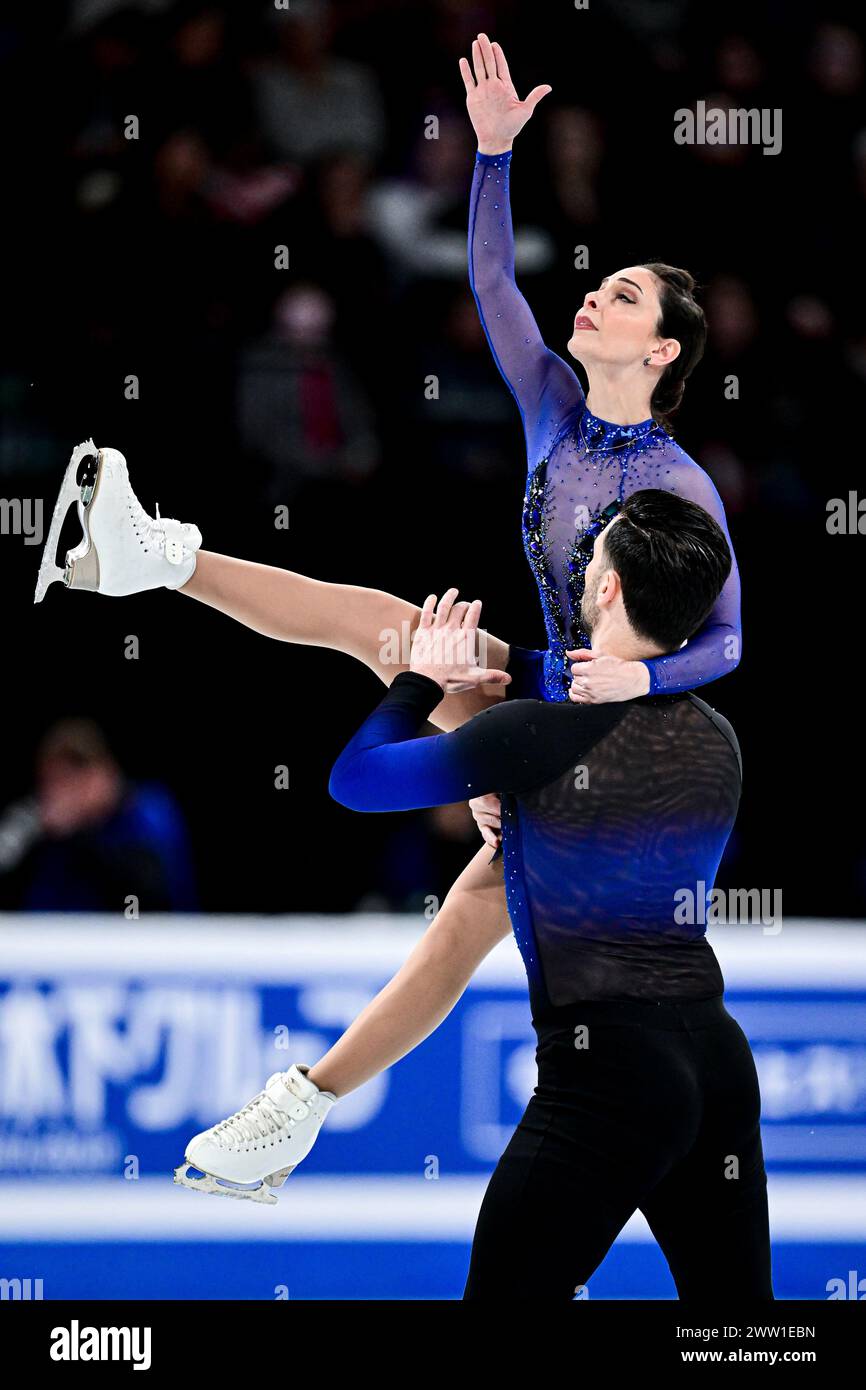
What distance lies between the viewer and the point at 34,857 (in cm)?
500

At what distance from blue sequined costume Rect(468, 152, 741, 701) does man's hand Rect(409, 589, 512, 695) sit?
420 millimetres

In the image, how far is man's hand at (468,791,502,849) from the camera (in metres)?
3.34

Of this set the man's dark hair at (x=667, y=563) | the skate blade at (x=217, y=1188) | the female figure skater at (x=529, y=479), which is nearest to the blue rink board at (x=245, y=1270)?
the skate blade at (x=217, y=1188)

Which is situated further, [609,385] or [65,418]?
[65,418]

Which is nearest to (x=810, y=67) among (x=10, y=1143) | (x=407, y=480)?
(x=407, y=480)

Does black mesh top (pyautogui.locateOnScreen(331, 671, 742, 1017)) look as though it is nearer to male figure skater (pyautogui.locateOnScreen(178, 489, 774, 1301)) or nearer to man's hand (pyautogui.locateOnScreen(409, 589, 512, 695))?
male figure skater (pyautogui.locateOnScreen(178, 489, 774, 1301))

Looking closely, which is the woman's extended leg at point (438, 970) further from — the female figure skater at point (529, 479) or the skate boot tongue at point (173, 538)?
the skate boot tongue at point (173, 538)

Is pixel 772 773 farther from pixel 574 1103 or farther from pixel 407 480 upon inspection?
pixel 574 1103

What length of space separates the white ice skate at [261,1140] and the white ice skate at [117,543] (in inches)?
40.1

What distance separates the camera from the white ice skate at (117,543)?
3.57 metres

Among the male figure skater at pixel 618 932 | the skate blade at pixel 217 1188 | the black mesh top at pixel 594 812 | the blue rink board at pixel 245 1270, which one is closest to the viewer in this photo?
the male figure skater at pixel 618 932

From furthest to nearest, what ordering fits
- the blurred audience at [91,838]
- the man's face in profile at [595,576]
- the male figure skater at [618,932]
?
the blurred audience at [91,838], the man's face in profile at [595,576], the male figure skater at [618,932]
